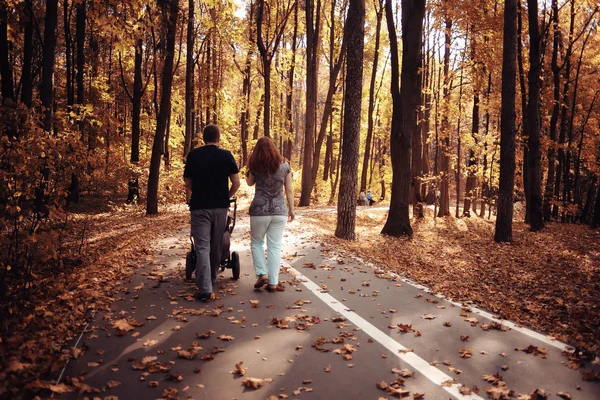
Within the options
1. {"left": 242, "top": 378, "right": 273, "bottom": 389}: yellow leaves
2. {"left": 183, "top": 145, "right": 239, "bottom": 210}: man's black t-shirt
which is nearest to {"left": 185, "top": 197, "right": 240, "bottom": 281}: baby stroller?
{"left": 183, "top": 145, "right": 239, "bottom": 210}: man's black t-shirt

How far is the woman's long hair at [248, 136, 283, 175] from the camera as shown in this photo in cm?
697

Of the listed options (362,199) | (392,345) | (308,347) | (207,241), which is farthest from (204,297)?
(362,199)

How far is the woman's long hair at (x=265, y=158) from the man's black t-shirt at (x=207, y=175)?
0.49 metres

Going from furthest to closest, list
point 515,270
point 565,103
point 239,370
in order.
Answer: point 565,103 → point 515,270 → point 239,370

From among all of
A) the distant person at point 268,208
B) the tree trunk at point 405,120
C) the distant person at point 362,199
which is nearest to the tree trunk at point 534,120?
the tree trunk at point 405,120

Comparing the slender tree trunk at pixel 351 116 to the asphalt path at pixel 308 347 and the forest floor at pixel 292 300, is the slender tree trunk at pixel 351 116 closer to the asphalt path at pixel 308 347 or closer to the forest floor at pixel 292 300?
the forest floor at pixel 292 300

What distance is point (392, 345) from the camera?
5020 millimetres

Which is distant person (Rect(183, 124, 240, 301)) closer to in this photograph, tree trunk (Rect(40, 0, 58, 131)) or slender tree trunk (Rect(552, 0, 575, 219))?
tree trunk (Rect(40, 0, 58, 131))

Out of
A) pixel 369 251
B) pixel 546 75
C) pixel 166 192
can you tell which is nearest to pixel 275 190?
pixel 369 251

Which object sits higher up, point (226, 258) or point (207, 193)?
point (207, 193)

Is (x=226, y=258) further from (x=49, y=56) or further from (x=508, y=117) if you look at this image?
(x=508, y=117)

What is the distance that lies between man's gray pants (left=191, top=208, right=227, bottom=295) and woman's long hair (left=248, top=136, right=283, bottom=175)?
0.87m

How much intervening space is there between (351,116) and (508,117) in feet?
16.5

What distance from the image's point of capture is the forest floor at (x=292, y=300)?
4168 millimetres
